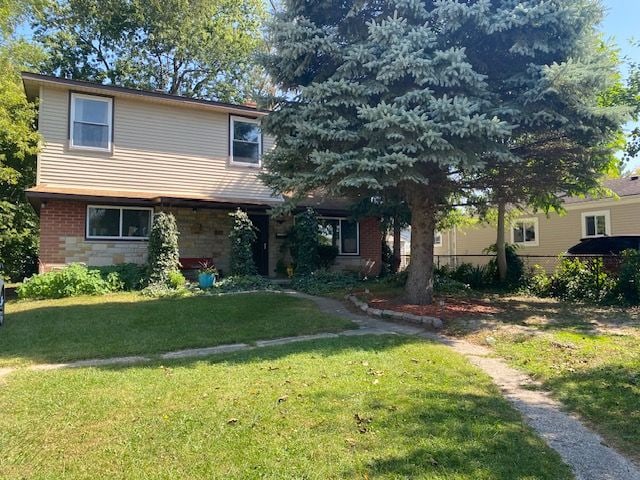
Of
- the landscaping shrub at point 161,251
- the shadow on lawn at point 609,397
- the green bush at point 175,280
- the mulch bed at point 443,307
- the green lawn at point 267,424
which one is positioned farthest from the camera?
the landscaping shrub at point 161,251

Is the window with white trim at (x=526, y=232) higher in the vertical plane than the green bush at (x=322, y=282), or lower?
higher

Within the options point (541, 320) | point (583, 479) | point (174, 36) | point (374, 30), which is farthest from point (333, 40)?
point (174, 36)

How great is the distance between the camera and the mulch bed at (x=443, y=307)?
30.7ft

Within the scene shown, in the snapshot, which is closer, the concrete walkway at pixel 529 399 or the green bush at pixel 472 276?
the concrete walkway at pixel 529 399

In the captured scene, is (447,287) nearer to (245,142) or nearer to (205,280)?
(205,280)

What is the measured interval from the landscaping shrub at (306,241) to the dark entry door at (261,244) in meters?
1.63

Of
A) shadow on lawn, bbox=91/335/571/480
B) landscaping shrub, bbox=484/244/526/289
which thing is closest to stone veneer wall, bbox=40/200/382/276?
landscaping shrub, bbox=484/244/526/289

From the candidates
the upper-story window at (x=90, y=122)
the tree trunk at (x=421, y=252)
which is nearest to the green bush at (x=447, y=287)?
the tree trunk at (x=421, y=252)

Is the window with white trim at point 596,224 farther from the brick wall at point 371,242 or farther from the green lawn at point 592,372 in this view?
the green lawn at point 592,372

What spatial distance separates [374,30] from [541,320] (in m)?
6.43

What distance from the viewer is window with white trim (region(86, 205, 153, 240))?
550 inches

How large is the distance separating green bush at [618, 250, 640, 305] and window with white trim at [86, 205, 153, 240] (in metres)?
13.2

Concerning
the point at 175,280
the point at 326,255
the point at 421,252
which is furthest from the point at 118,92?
the point at 421,252

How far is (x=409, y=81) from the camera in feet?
28.9
